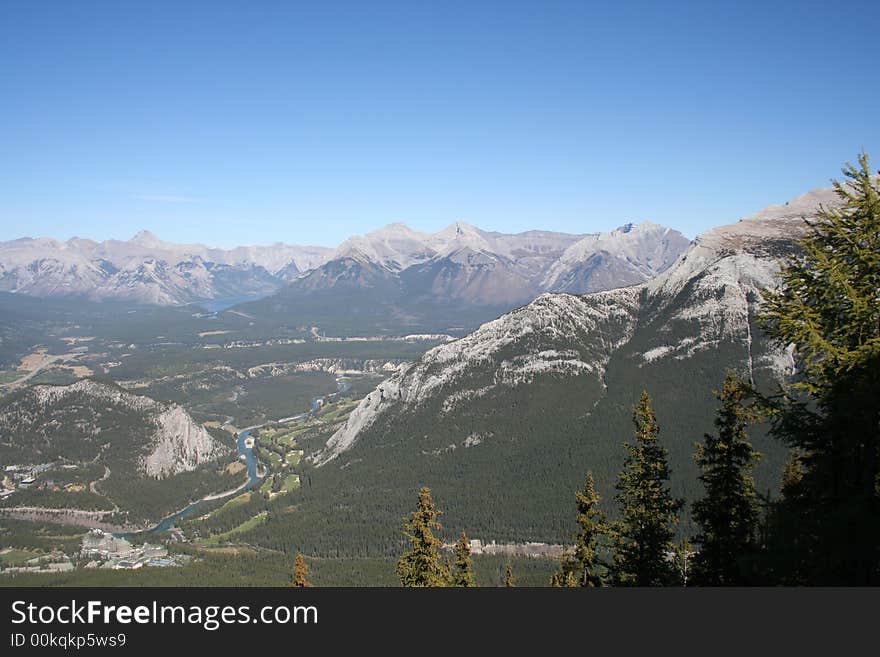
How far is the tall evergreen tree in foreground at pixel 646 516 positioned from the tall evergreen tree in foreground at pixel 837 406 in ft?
37.2

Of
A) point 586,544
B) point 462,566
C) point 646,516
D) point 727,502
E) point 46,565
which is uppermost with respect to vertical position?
point 727,502

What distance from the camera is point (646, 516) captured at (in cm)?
2972

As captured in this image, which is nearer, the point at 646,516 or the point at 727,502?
the point at 727,502

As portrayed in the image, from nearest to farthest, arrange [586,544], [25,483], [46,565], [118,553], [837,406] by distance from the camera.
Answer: [837,406] < [586,544] < [46,565] < [118,553] < [25,483]

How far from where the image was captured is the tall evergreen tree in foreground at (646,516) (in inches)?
1168

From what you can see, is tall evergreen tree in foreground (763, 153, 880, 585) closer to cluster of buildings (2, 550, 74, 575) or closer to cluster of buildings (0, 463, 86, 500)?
cluster of buildings (2, 550, 74, 575)

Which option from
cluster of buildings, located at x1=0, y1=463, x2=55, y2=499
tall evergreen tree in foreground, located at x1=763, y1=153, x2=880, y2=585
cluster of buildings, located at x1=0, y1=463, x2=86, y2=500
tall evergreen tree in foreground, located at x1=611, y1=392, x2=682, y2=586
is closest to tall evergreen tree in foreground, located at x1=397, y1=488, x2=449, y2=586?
tall evergreen tree in foreground, located at x1=611, y1=392, x2=682, y2=586

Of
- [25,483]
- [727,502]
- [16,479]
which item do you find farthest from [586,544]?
[16,479]

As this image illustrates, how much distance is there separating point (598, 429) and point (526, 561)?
6480 centimetres

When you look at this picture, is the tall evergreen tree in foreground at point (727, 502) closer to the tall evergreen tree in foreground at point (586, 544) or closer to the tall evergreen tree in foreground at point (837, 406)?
the tall evergreen tree in foreground at point (586, 544)

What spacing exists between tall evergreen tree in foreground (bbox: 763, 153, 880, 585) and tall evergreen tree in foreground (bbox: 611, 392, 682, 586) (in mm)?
11343

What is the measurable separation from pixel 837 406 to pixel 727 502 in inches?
502

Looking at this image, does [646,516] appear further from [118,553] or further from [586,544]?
[118,553]
